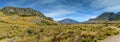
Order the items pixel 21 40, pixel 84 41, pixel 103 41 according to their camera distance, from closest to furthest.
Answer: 1. pixel 84 41
2. pixel 103 41
3. pixel 21 40

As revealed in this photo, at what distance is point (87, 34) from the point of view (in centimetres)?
1716

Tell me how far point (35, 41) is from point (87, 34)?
432 cm

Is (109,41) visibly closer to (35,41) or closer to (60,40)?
(60,40)

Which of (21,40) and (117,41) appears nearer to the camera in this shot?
(117,41)

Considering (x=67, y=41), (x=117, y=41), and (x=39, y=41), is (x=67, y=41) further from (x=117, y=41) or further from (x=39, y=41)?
(x=117, y=41)

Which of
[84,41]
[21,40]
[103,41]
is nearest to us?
[84,41]

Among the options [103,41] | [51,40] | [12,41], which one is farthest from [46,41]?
[103,41]

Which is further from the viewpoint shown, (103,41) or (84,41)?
(103,41)

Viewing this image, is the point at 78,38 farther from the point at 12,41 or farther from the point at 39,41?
the point at 12,41

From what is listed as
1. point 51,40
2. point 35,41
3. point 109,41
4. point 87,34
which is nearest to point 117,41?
point 109,41

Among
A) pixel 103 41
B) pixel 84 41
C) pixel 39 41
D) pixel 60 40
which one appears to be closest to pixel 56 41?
pixel 60 40

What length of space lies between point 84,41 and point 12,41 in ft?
21.1

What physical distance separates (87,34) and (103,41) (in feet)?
4.73

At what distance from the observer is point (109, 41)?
16203mm
